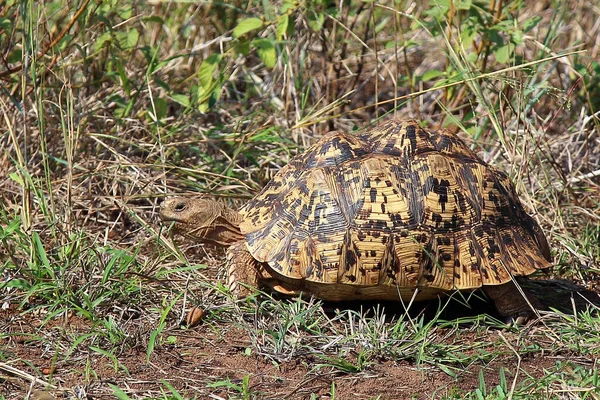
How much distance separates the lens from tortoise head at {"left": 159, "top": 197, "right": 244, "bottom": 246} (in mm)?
4168

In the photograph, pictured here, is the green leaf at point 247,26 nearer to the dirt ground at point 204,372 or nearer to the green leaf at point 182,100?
the green leaf at point 182,100

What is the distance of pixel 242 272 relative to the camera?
4.05 metres

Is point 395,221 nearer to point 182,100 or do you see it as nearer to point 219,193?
point 219,193

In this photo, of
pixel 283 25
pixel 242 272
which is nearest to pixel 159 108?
pixel 283 25

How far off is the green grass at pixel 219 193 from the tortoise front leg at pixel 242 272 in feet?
0.24

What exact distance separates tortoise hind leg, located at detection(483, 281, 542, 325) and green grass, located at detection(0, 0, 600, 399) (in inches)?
3.2

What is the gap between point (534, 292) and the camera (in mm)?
4406

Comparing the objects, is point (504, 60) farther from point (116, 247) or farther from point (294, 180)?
point (116, 247)

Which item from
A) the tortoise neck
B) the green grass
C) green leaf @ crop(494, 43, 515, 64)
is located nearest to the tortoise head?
the tortoise neck

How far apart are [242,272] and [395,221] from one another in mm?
836

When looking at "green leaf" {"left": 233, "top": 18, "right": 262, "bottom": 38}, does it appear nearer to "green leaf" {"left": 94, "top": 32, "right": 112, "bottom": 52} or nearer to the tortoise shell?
"green leaf" {"left": 94, "top": 32, "right": 112, "bottom": 52}

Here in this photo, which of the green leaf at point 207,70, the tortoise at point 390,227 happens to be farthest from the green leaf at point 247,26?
the tortoise at point 390,227

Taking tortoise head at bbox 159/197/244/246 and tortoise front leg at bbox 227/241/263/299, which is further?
tortoise head at bbox 159/197/244/246

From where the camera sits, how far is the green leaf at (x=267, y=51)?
495 centimetres
